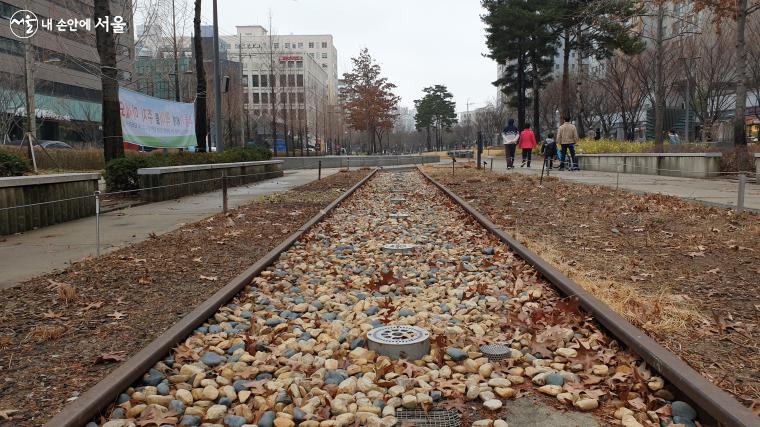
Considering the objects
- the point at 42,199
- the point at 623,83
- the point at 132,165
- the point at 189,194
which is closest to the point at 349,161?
the point at 623,83

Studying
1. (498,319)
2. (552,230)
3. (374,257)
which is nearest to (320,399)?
(498,319)

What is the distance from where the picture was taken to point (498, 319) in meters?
4.24

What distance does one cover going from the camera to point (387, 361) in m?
3.31

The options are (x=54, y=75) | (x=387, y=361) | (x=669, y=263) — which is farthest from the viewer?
(x=54, y=75)

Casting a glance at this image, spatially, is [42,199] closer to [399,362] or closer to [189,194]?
[189,194]

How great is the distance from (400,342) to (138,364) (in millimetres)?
1522

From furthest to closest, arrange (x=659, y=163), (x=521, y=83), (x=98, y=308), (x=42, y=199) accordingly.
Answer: (x=521, y=83), (x=659, y=163), (x=42, y=199), (x=98, y=308)

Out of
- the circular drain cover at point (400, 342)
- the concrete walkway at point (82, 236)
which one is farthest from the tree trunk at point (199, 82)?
the circular drain cover at point (400, 342)

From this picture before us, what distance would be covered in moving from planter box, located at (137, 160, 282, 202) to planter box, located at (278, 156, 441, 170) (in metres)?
16.9

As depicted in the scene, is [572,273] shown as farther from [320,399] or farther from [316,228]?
[316,228]

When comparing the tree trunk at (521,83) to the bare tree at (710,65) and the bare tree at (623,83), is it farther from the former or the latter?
the bare tree at (710,65)

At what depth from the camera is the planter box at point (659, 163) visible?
649 inches

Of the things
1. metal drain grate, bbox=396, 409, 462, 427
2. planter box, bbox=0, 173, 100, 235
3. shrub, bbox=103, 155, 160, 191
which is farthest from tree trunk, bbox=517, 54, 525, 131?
metal drain grate, bbox=396, 409, 462, 427

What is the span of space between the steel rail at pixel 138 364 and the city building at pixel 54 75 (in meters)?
19.3
